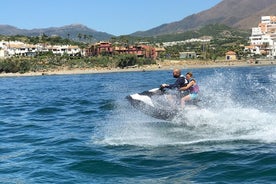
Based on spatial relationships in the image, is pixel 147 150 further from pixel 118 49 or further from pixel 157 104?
pixel 118 49

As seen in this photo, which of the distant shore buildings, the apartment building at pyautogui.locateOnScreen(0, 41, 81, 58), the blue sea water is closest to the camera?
the blue sea water

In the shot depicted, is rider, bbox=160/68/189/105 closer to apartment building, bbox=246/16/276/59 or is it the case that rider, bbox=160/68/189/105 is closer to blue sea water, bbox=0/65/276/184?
blue sea water, bbox=0/65/276/184

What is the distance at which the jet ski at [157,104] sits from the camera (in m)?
16.6

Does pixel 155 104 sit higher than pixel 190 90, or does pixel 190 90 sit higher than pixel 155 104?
pixel 190 90

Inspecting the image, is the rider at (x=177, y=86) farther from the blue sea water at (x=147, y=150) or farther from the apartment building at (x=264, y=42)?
the apartment building at (x=264, y=42)

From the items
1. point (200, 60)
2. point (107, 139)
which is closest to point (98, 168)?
point (107, 139)

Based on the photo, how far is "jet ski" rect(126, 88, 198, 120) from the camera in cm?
1656

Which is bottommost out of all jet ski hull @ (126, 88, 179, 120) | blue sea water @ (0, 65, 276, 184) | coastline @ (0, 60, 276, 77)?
coastline @ (0, 60, 276, 77)

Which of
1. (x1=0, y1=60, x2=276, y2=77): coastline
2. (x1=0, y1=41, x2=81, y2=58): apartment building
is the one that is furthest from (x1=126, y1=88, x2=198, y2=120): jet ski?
(x1=0, y1=41, x2=81, y2=58): apartment building

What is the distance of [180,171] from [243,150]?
2294mm

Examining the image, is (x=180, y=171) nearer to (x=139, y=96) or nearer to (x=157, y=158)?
(x=157, y=158)

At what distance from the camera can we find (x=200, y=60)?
489ft

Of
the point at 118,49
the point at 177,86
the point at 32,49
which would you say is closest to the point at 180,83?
the point at 177,86

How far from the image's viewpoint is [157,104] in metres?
16.7
